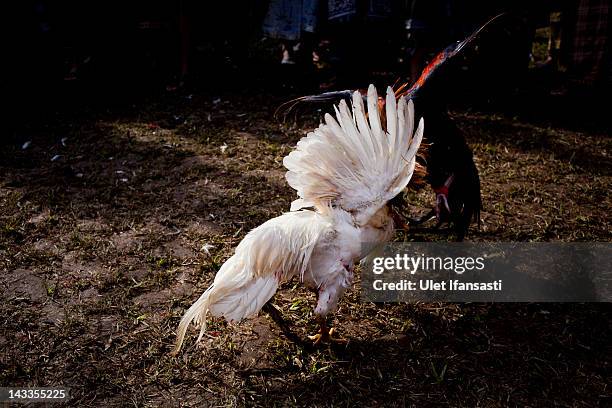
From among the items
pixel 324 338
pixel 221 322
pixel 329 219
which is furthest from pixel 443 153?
pixel 221 322

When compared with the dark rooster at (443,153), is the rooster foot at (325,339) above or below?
below

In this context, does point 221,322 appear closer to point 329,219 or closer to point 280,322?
point 280,322

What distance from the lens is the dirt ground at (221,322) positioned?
7.37 ft

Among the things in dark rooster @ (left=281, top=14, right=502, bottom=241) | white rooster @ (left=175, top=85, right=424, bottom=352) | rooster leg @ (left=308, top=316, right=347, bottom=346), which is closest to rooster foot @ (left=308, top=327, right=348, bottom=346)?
rooster leg @ (left=308, top=316, right=347, bottom=346)

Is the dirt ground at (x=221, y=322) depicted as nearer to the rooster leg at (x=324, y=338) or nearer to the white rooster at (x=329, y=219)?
the rooster leg at (x=324, y=338)

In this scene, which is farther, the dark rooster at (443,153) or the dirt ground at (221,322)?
the dark rooster at (443,153)

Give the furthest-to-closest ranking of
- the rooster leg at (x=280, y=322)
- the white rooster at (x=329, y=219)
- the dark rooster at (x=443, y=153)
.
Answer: the dark rooster at (x=443, y=153) → the rooster leg at (x=280, y=322) → the white rooster at (x=329, y=219)

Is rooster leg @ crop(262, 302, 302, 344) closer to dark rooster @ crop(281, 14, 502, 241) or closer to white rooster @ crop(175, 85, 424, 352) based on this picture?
white rooster @ crop(175, 85, 424, 352)

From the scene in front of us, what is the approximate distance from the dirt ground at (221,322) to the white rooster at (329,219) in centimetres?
31

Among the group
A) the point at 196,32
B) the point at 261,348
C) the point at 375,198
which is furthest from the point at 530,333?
the point at 196,32

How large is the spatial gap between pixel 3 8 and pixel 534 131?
577cm

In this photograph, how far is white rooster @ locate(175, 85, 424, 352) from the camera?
2150 millimetres

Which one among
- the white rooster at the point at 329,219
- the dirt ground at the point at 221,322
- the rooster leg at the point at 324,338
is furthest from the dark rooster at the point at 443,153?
the rooster leg at the point at 324,338

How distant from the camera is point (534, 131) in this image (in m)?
5.02
